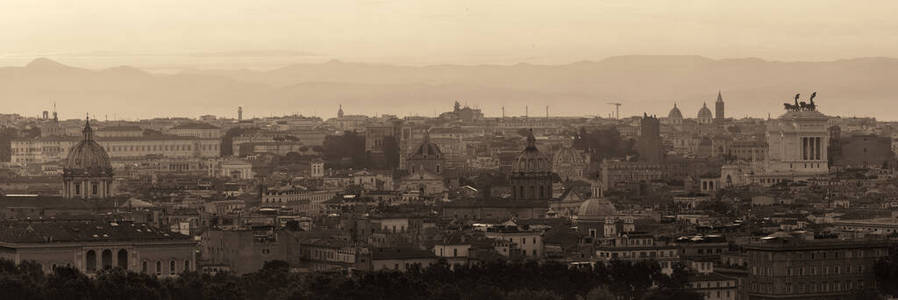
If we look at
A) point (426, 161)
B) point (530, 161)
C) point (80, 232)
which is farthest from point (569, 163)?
point (80, 232)

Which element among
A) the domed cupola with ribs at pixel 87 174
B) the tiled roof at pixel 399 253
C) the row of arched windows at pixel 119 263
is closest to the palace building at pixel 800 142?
the domed cupola with ribs at pixel 87 174

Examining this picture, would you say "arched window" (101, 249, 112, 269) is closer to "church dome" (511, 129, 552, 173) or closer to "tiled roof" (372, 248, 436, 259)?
"tiled roof" (372, 248, 436, 259)

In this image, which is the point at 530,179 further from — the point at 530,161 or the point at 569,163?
the point at 569,163

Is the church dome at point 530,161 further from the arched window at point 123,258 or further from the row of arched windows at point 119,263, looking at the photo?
the arched window at point 123,258

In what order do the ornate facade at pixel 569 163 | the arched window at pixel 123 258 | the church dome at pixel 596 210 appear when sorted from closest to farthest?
the arched window at pixel 123 258
the church dome at pixel 596 210
the ornate facade at pixel 569 163

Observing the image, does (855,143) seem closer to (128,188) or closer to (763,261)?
(128,188)

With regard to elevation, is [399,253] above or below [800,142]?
below
